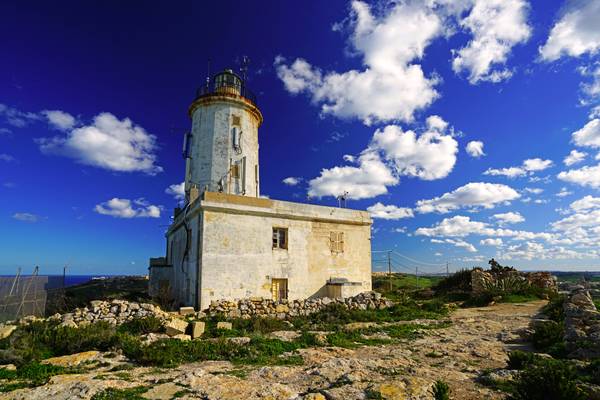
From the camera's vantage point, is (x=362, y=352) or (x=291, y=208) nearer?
(x=362, y=352)

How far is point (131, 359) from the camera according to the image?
8195 mm

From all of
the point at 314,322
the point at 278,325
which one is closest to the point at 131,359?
the point at 278,325

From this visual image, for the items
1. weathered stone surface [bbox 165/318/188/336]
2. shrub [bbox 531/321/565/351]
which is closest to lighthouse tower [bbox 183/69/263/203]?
weathered stone surface [bbox 165/318/188/336]

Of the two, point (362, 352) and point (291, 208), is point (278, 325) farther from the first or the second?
point (291, 208)

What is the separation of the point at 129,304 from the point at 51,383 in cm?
600

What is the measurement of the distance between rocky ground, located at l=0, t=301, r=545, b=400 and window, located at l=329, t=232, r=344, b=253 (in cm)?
792

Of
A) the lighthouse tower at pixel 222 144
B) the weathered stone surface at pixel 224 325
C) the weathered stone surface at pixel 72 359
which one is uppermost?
the lighthouse tower at pixel 222 144

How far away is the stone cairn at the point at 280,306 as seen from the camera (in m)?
13.4

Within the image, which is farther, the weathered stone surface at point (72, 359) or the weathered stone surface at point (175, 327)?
the weathered stone surface at point (175, 327)

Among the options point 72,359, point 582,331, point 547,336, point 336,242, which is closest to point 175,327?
point 72,359

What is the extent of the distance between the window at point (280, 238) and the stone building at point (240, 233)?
5cm

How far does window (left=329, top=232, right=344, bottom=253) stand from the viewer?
17.6 m

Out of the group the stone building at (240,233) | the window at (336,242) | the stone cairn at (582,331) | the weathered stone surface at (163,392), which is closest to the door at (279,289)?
the stone building at (240,233)

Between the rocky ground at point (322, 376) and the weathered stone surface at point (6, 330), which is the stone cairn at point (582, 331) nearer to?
the rocky ground at point (322, 376)
